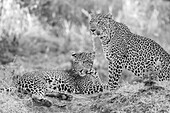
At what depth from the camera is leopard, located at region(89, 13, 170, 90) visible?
35.8 feet

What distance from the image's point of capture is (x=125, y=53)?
1096cm

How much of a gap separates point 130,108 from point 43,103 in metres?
1.93

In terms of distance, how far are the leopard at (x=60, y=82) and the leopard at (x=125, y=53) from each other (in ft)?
1.71

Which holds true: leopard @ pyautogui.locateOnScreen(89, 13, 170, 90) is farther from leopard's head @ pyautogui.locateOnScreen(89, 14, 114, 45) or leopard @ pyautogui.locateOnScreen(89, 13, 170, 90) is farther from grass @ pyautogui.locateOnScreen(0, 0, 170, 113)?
grass @ pyautogui.locateOnScreen(0, 0, 170, 113)

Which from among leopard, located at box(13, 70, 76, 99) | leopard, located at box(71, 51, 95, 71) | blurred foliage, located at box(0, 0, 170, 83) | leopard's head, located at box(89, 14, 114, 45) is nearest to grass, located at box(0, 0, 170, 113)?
blurred foliage, located at box(0, 0, 170, 83)

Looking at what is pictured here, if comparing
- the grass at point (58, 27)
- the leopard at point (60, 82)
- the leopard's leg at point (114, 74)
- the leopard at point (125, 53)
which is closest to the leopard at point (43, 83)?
the leopard at point (60, 82)

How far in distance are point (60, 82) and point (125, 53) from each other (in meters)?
1.76

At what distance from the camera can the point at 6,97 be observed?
978 centimetres

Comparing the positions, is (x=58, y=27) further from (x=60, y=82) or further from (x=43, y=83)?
(x=43, y=83)

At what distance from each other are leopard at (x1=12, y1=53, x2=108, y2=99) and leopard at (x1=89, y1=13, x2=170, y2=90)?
52 cm

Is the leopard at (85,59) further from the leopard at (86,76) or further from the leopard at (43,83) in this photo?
the leopard at (43,83)

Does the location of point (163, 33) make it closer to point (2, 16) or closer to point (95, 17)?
point (2, 16)

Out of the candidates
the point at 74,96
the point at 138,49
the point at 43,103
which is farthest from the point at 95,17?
the point at 43,103

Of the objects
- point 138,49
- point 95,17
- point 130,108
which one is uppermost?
point 95,17
